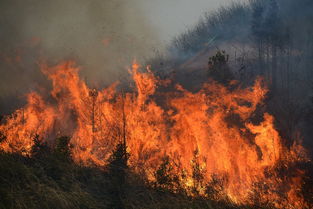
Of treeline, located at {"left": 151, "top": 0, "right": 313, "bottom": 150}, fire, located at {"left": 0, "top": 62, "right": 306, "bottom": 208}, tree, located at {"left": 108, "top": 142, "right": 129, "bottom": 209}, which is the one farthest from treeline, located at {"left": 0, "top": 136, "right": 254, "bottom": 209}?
treeline, located at {"left": 151, "top": 0, "right": 313, "bottom": 150}

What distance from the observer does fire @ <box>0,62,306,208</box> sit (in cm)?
1365

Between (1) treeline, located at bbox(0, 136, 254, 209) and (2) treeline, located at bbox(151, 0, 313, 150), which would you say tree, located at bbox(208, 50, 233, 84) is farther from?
(1) treeline, located at bbox(0, 136, 254, 209)

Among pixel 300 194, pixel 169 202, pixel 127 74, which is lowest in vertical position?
pixel 300 194

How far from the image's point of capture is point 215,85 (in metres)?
26.5

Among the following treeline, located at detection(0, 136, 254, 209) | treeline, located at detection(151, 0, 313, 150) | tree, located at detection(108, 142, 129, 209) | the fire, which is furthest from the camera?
treeline, located at detection(151, 0, 313, 150)

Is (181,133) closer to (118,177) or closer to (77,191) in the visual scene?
(118,177)

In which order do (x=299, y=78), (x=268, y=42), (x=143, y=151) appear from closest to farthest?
1. (x=143, y=151)
2. (x=299, y=78)
3. (x=268, y=42)

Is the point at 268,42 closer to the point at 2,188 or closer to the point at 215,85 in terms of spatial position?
the point at 215,85

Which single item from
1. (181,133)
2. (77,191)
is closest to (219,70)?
(181,133)

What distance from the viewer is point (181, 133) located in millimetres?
18047

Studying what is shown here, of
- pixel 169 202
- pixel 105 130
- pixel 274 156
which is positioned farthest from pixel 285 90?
pixel 169 202

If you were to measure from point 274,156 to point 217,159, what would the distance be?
368cm

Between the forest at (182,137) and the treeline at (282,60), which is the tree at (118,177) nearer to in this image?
the forest at (182,137)

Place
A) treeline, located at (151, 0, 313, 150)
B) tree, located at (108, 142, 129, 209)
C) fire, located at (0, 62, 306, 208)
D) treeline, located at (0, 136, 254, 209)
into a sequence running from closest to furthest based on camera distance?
treeline, located at (0, 136, 254, 209) → tree, located at (108, 142, 129, 209) → fire, located at (0, 62, 306, 208) → treeline, located at (151, 0, 313, 150)
